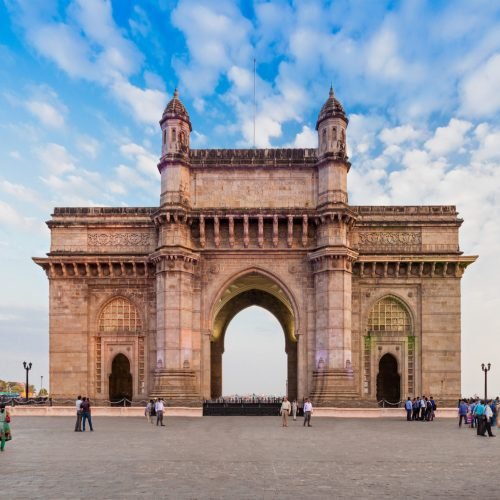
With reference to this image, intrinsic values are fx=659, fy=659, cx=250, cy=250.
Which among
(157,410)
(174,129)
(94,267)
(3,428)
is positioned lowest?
(157,410)

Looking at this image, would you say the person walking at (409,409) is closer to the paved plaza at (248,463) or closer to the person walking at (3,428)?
the paved plaza at (248,463)

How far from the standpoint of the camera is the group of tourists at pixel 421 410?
32.2m

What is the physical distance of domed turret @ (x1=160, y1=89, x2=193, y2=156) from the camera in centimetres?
3838

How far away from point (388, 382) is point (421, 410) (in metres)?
9.36

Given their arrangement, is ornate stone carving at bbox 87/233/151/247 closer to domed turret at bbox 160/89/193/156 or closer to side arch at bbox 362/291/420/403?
domed turret at bbox 160/89/193/156

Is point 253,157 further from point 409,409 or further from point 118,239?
point 409,409

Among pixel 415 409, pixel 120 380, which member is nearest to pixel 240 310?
pixel 120 380

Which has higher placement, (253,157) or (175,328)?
(253,157)

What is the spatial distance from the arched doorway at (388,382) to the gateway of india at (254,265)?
5.83 feet

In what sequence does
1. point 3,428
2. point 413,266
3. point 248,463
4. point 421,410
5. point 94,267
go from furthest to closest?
1. point 94,267
2. point 413,266
3. point 421,410
4. point 3,428
5. point 248,463

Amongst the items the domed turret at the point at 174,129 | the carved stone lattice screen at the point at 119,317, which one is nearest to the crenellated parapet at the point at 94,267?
the carved stone lattice screen at the point at 119,317

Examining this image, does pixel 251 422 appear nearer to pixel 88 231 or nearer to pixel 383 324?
pixel 383 324

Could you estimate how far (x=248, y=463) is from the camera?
15570 mm

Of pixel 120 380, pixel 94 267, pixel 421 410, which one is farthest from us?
pixel 120 380
